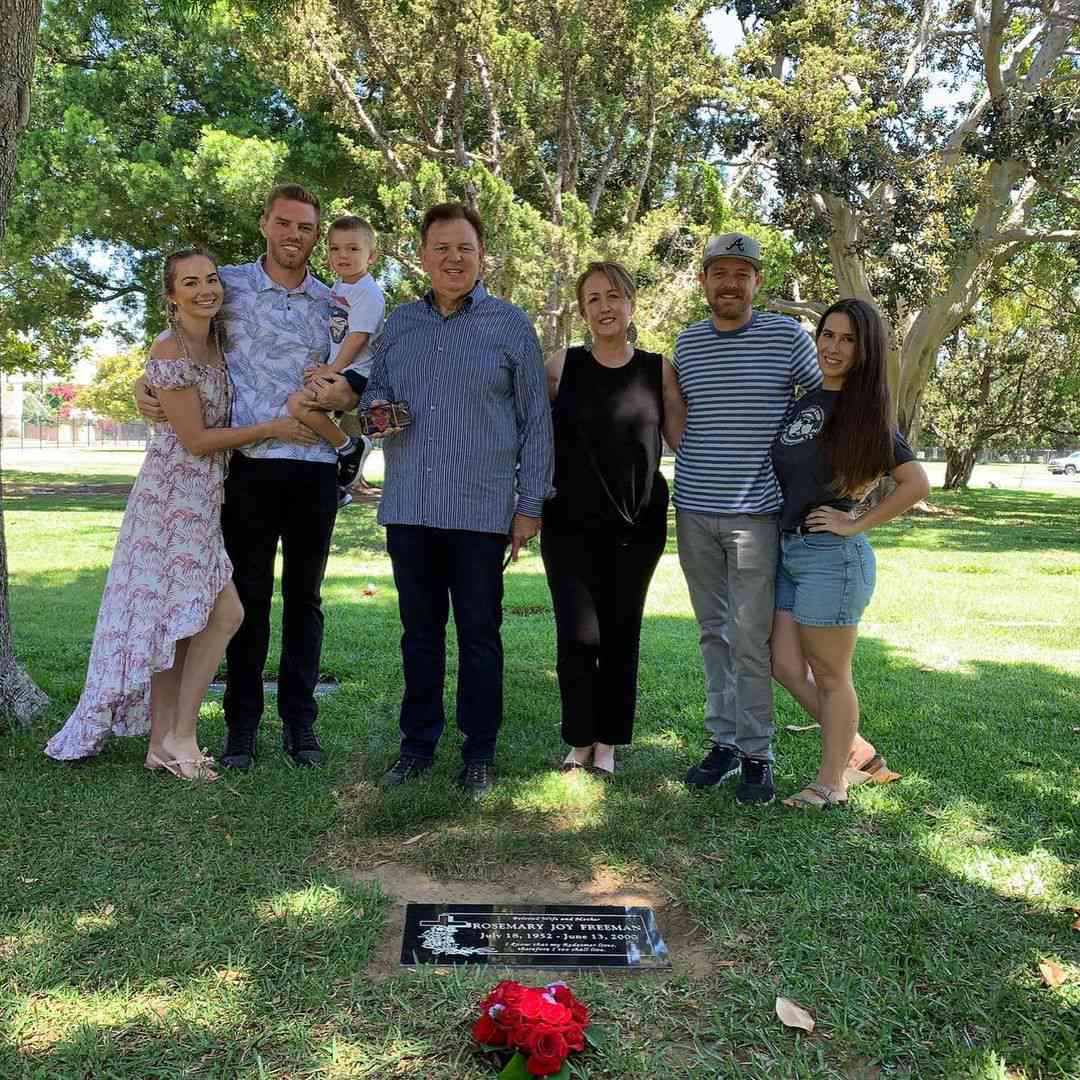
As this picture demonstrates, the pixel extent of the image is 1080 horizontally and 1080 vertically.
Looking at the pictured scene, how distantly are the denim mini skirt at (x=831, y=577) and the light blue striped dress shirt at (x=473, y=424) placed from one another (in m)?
1.03

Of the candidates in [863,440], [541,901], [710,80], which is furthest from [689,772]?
[710,80]

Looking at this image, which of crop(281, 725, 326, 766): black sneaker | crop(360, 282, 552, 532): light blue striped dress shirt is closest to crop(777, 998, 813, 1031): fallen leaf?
crop(360, 282, 552, 532): light blue striped dress shirt

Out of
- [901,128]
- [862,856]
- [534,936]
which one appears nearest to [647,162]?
[901,128]

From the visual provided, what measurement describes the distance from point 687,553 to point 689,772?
3.03ft

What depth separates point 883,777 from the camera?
4273 mm

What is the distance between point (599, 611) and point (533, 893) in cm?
129

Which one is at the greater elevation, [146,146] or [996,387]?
[146,146]

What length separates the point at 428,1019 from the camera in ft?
8.39

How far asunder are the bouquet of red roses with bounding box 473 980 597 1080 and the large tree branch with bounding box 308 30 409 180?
13968mm

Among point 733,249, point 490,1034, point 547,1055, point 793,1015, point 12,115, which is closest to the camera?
→ point 547,1055

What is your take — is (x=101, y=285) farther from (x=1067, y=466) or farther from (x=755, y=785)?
(x=1067, y=466)

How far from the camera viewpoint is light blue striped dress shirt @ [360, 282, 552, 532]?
12.9 feet

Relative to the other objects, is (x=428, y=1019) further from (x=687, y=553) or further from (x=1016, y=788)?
(x=1016, y=788)

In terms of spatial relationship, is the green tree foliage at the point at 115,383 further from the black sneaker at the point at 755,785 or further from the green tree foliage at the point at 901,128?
the black sneaker at the point at 755,785
